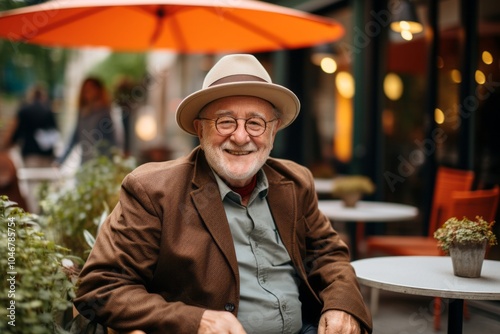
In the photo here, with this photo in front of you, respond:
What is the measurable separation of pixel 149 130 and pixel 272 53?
488 cm

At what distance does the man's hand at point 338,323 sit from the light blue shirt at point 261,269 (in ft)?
0.44

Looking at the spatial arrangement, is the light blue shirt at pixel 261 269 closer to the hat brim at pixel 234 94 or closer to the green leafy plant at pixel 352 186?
the hat brim at pixel 234 94

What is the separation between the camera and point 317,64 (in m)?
9.30

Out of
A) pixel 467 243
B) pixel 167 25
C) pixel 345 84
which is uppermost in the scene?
pixel 167 25

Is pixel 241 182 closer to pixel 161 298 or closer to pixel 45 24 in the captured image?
pixel 161 298

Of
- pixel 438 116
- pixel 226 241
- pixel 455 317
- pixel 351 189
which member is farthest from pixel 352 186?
pixel 226 241

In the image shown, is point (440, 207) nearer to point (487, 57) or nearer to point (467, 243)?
point (487, 57)

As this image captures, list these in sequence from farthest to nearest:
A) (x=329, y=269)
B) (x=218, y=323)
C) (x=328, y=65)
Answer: (x=328, y=65) → (x=329, y=269) → (x=218, y=323)

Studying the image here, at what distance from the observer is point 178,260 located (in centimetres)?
244

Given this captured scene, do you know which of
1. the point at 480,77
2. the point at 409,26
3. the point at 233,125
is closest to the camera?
the point at 233,125

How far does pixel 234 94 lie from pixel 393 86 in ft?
16.1

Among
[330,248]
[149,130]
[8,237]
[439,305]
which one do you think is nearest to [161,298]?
[8,237]

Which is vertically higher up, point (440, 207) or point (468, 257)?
point (468, 257)

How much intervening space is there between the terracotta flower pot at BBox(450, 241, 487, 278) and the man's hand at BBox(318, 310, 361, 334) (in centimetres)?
53
